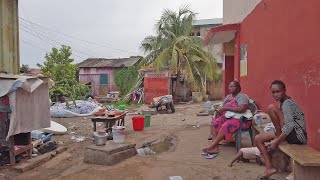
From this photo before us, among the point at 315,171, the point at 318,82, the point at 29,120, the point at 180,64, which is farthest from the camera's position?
the point at 180,64

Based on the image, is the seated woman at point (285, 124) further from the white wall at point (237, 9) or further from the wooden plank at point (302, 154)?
the white wall at point (237, 9)

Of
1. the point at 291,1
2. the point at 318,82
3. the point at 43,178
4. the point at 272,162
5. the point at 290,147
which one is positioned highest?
the point at 291,1

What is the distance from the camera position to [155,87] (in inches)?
928

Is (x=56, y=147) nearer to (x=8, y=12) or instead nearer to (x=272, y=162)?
(x=8, y=12)

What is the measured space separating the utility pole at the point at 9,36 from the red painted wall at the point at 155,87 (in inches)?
626

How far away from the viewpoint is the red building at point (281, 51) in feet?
15.6

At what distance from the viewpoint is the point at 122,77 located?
2922 centimetres

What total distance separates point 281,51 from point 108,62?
28054 mm

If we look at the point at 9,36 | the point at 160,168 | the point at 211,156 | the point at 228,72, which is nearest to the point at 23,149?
the point at 9,36

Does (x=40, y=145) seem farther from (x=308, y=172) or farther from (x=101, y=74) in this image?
(x=101, y=74)

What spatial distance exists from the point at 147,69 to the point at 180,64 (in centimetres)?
258

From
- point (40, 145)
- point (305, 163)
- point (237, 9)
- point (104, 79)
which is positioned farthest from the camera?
point (104, 79)

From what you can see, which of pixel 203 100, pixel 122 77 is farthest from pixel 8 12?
pixel 122 77

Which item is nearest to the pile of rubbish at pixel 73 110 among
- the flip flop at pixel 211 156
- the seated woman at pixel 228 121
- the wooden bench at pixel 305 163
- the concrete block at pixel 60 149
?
the concrete block at pixel 60 149
